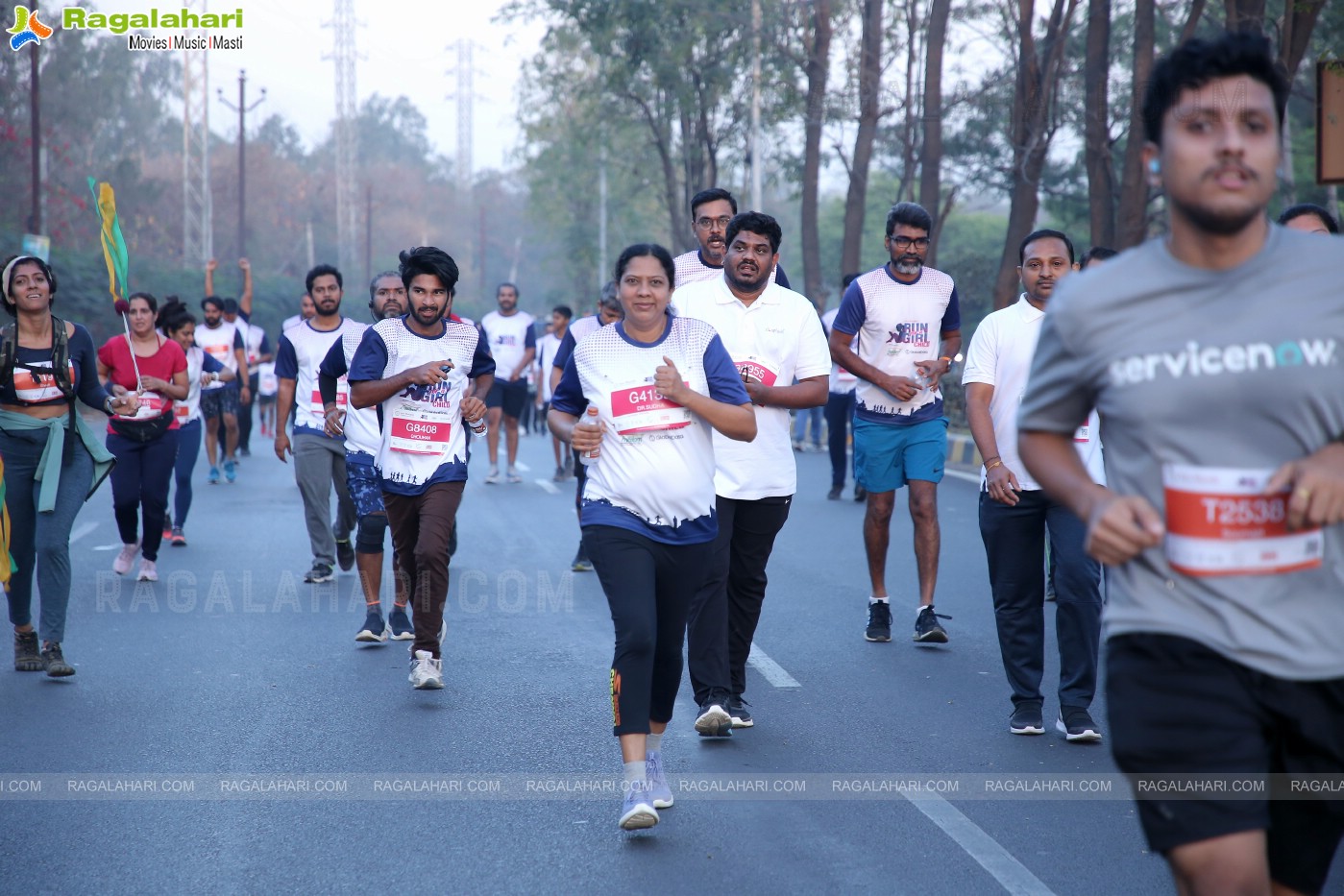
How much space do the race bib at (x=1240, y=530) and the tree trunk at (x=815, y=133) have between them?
81.8 ft

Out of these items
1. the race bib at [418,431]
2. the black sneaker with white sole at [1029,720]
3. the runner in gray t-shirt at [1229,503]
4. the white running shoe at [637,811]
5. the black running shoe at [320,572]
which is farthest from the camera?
the black running shoe at [320,572]

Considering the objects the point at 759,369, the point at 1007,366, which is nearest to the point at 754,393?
the point at 759,369

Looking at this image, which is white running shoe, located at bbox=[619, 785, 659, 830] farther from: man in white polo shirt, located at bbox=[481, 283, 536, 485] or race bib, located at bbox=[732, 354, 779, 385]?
man in white polo shirt, located at bbox=[481, 283, 536, 485]

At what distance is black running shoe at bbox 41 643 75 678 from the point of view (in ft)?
24.2

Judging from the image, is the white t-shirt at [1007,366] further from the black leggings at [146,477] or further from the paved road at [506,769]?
the black leggings at [146,477]

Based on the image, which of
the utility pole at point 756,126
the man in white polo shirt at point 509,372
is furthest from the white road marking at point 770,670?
the utility pole at point 756,126

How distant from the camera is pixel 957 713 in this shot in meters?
6.62

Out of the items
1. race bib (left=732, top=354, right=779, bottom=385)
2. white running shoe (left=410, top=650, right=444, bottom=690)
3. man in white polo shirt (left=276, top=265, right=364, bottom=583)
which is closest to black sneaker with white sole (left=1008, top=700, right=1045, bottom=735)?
race bib (left=732, top=354, right=779, bottom=385)

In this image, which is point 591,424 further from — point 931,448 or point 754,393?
point 931,448

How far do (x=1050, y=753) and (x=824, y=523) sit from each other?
7573 mm

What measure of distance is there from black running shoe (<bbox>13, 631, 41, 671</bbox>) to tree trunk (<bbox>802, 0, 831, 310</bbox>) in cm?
2138

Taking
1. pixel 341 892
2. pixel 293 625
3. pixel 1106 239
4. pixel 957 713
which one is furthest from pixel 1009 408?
pixel 1106 239

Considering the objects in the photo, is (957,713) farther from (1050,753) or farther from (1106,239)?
(1106,239)

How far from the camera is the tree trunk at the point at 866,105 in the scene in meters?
27.0
